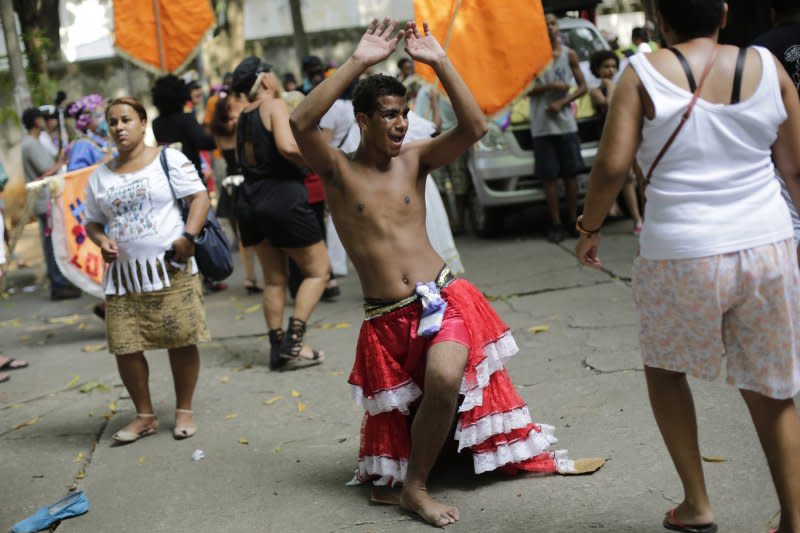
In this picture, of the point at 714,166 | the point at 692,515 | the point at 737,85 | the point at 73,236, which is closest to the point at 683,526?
the point at 692,515

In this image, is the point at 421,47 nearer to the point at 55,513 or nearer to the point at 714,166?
the point at 714,166

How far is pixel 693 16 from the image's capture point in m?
3.03

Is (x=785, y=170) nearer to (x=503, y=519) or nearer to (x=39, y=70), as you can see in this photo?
(x=503, y=519)

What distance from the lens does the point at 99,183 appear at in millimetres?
5219

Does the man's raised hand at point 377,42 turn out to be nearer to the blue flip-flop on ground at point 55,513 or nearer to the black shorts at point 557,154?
the blue flip-flop on ground at point 55,513

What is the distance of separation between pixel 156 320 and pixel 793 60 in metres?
3.35

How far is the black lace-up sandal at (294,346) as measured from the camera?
6.50 metres

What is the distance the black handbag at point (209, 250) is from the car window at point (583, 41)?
22.2 ft

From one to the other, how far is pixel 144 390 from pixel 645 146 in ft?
11.1

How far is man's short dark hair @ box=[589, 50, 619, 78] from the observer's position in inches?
382

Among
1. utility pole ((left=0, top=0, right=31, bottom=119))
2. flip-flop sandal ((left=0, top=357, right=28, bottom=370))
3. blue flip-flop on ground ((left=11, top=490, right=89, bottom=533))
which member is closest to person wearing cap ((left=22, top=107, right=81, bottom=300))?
utility pole ((left=0, top=0, right=31, bottom=119))

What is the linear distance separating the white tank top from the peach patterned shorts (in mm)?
58

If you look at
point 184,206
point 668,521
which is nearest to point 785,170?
point 668,521

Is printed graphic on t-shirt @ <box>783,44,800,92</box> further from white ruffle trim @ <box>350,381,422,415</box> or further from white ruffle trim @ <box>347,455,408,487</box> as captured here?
white ruffle trim @ <box>347,455,408,487</box>
